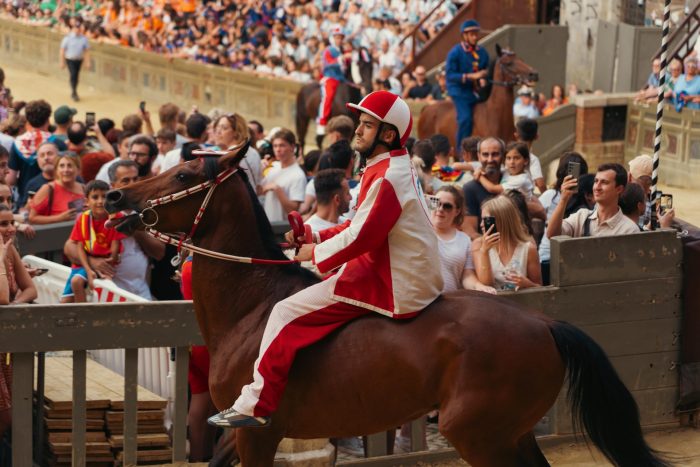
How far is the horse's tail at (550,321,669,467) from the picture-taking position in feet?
22.5

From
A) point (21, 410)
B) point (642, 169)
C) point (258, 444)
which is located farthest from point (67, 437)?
point (642, 169)

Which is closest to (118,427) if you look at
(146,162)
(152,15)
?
(146,162)

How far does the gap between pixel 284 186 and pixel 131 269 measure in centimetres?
292

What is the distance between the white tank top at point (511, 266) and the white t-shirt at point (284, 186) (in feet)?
13.2

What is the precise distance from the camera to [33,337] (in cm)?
767

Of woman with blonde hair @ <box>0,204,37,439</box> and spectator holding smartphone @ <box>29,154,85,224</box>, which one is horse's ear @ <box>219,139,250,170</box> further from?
spectator holding smartphone @ <box>29,154,85,224</box>

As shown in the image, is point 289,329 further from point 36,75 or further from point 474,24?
point 36,75

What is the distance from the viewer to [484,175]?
11234 mm

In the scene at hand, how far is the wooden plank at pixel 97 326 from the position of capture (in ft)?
25.1

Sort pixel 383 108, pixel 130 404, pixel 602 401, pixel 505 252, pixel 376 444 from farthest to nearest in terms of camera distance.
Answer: pixel 505 252 → pixel 376 444 → pixel 130 404 → pixel 602 401 → pixel 383 108

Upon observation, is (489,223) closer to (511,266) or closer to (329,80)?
(511,266)

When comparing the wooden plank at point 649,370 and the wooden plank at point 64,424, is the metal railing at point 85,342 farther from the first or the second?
the wooden plank at point 649,370

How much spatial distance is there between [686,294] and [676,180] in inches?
448

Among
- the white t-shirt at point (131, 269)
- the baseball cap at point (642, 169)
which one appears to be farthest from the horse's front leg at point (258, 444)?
the baseball cap at point (642, 169)
